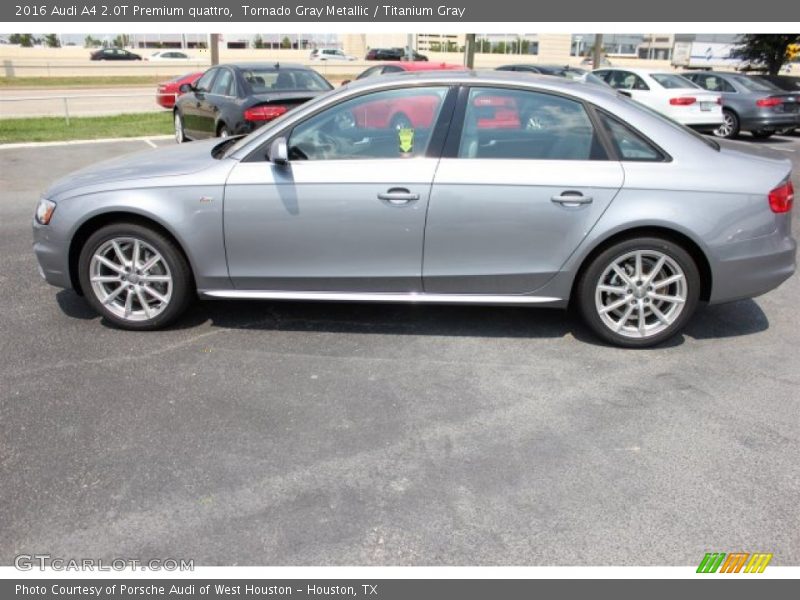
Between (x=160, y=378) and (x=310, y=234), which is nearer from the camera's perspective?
(x=160, y=378)

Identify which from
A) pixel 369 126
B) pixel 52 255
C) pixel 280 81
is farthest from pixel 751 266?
pixel 280 81

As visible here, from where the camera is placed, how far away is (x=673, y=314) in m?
4.41

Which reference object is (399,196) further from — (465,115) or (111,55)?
(111,55)

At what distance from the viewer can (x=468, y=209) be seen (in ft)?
13.9

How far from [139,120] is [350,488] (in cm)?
1574

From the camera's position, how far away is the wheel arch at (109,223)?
449 cm

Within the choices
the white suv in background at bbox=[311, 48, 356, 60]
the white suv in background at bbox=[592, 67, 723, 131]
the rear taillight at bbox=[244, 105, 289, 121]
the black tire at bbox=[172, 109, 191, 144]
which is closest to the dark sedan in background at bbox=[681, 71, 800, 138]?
the white suv in background at bbox=[592, 67, 723, 131]

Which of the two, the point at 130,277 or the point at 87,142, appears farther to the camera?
the point at 87,142

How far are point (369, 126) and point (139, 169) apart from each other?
5.14 feet

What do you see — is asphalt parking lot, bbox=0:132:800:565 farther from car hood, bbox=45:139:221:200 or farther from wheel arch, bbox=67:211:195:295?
car hood, bbox=45:139:221:200

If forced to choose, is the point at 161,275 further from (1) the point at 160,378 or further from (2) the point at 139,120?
(2) the point at 139,120

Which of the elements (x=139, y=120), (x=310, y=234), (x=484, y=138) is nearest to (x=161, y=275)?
(x=310, y=234)

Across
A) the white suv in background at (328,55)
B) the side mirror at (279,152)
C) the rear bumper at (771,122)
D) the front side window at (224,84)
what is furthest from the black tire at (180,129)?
the white suv in background at (328,55)

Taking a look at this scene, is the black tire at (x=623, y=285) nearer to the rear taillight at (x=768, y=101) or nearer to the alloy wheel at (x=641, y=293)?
the alloy wheel at (x=641, y=293)
